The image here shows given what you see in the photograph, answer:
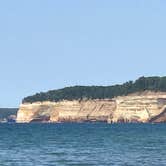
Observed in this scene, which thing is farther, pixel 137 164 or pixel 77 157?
pixel 77 157

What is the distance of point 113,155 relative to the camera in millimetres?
59875

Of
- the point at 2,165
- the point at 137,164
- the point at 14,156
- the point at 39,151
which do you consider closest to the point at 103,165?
the point at 137,164

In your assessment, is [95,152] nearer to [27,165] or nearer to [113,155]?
[113,155]

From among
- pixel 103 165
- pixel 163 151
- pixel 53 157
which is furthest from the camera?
pixel 163 151

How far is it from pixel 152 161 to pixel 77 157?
7.32 m

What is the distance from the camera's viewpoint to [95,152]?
6400 centimetres

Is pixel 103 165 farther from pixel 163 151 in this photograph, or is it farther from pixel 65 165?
pixel 163 151

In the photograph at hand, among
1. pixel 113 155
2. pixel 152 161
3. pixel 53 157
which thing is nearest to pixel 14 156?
pixel 53 157

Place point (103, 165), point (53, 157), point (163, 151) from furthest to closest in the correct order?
point (163, 151) < point (53, 157) < point (103, 165)

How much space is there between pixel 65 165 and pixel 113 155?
31.1ft

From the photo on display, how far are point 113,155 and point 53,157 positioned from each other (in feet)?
16.7

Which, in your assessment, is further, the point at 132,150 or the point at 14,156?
the point at 132,150

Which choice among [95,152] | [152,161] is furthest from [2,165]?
[95,152]

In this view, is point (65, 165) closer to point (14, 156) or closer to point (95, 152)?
point (14, 156)
